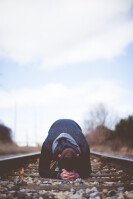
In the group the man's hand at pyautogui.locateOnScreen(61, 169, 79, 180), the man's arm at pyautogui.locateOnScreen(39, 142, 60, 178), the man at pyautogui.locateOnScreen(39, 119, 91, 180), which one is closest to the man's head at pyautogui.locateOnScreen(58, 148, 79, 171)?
the man at pyautogui.locateOnScreen(39, 119, 91, 180)

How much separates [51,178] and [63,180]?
1.23 feet

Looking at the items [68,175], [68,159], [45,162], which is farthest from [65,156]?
[45,162]

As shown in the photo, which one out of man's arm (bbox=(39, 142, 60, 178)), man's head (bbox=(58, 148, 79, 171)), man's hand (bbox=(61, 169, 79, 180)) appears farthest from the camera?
man's arm (bbox=(39, 142, 60, 178))

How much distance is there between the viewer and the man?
5.24m

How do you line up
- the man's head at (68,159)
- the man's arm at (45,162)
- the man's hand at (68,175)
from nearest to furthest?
1. the man's head at (68,159)
2. the man's hand at (68,175)
3. the man's arm at (45,162)

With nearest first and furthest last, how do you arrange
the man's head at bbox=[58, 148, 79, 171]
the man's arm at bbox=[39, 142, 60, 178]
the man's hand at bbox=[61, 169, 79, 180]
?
1. the man's head at bbox=[58, 148, 79, 171]
2. the man's hand at bbox=[61, 169, 79, 180]
3. the man's arm at bbox=[39, 142, 60, 178]

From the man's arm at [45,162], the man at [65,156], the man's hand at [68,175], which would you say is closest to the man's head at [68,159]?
the man at [65,156]

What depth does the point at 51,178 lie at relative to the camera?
584 centimetres

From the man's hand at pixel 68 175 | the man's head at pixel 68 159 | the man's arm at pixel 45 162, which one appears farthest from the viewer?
the man's arm at pixel 45 162

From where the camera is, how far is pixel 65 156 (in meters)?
5.16

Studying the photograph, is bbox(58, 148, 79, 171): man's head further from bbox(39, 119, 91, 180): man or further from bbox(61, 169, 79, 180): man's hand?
bbox(61, 169, 79, 180): man's hand

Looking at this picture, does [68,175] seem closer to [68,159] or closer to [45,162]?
[68,159]

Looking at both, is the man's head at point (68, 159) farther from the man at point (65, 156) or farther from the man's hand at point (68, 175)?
the man's hand at point (68, 175)

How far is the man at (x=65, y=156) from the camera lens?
17.2 feet
